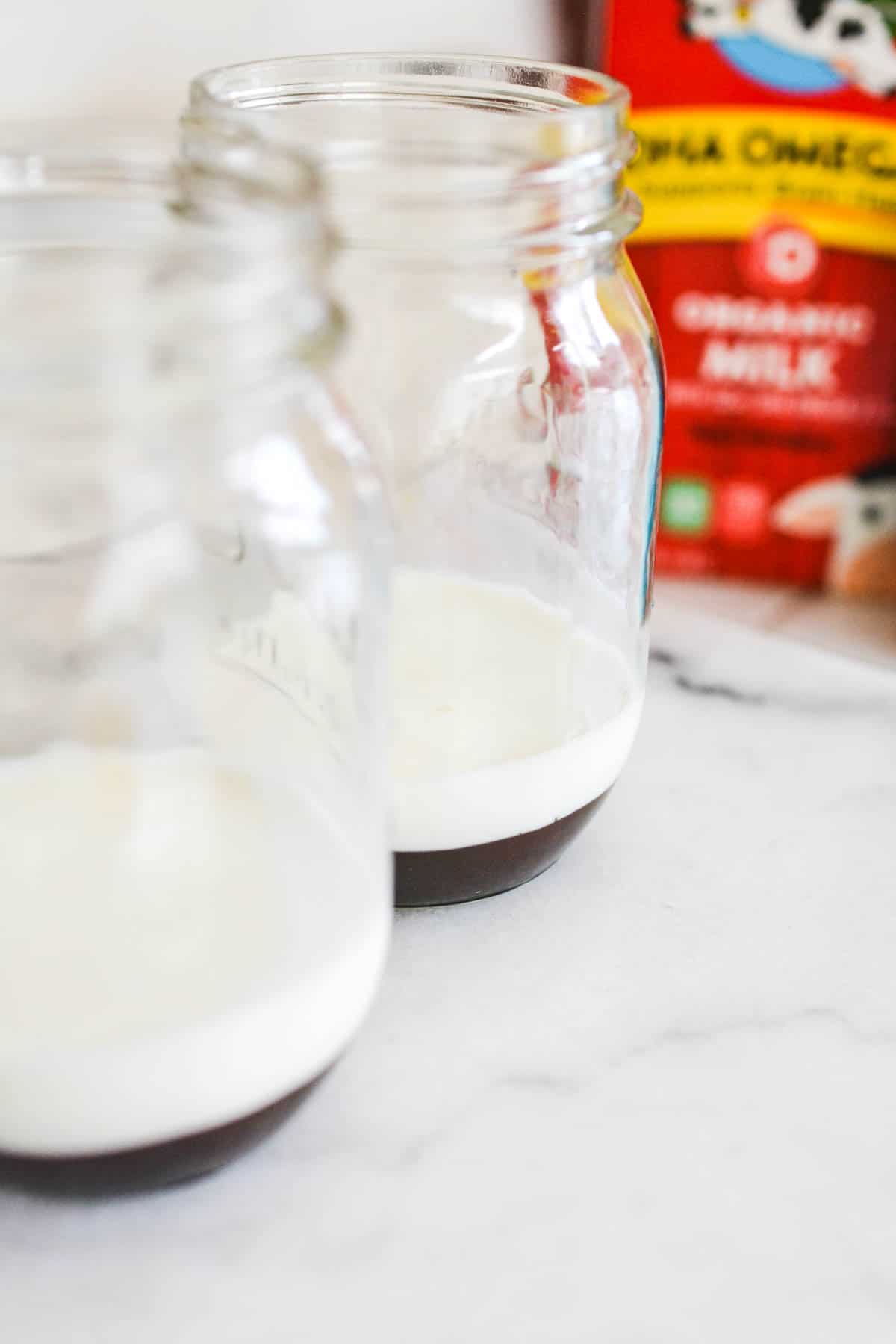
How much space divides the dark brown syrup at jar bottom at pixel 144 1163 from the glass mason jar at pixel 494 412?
0.13 metres

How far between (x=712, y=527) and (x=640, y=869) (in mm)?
393

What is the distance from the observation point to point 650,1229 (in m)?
0.48

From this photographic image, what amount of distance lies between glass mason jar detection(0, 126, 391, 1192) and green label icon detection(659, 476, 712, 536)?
1.52 feet

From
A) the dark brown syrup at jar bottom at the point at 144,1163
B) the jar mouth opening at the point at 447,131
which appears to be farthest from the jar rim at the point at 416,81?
the dark brown syrup at jar bottom at the point at 144,1163

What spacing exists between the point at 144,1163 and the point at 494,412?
1.19 ft

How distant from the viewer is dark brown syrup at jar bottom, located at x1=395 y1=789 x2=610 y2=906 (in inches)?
22.9

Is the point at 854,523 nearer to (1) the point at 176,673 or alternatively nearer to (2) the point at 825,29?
(2) the point at 825,29

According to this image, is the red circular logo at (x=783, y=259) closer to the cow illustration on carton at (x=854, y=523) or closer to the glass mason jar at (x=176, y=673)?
the cow illustration on carton at (x=854, y=523)

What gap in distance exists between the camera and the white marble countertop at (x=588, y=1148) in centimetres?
45

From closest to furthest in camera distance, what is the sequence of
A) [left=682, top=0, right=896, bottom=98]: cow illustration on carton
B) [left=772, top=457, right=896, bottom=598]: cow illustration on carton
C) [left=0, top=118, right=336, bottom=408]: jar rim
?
[left=0, top=118, right=336, bottom=408]: jar rim
[left=682, top=0, right=896, bottom=98]: cow illustration on carton
[left=772, top=457, right=896, bottom=598]: cow illustration on carton

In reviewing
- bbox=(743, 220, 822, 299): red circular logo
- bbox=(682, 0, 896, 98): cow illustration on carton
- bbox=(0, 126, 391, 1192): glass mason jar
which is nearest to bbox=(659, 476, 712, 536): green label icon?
bbox=(743, 220, 822, 299): red circular logo

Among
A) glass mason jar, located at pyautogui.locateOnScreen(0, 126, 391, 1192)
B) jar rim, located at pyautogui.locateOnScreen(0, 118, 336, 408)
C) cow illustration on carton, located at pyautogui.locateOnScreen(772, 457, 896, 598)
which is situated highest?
jar rim, located at pyautogui.locateOnScreen(0, 118, 336, 408)

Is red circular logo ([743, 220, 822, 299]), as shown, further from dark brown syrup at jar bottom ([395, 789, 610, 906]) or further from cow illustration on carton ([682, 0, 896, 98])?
dark brown syrup at jar bottom ([395, 789, 610, 906])

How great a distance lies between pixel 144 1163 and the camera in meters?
0.44
